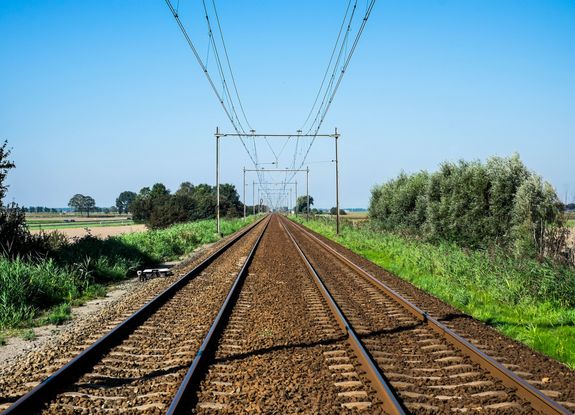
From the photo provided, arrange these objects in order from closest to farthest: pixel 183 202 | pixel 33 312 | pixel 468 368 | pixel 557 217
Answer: pixel 468 368, pixel 33 312, pixel 557 217, pixel 183 202

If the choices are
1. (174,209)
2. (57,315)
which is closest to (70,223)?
(174,209)

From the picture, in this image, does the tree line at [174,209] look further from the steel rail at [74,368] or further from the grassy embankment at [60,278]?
the steel rail at [74,368]

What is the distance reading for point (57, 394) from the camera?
5.33 m

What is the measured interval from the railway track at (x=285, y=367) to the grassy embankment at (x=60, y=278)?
2236 mm

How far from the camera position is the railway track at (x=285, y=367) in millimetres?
5051

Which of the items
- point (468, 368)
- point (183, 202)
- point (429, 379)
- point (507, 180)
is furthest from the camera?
point (183, 202)

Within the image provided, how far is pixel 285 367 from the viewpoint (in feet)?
20.8

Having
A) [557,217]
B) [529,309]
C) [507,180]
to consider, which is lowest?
[529,309]

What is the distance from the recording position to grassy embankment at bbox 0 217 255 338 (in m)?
9.46

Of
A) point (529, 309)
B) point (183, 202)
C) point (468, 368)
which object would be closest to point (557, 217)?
point (529, 309)

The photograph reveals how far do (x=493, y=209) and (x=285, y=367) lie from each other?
18194 mm

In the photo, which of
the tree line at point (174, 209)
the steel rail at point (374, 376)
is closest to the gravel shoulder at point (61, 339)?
the steel rail at point (374, 376)

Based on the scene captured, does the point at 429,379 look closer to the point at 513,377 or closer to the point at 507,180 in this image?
the point at 513,377

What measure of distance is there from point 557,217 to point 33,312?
1802 centimetres
